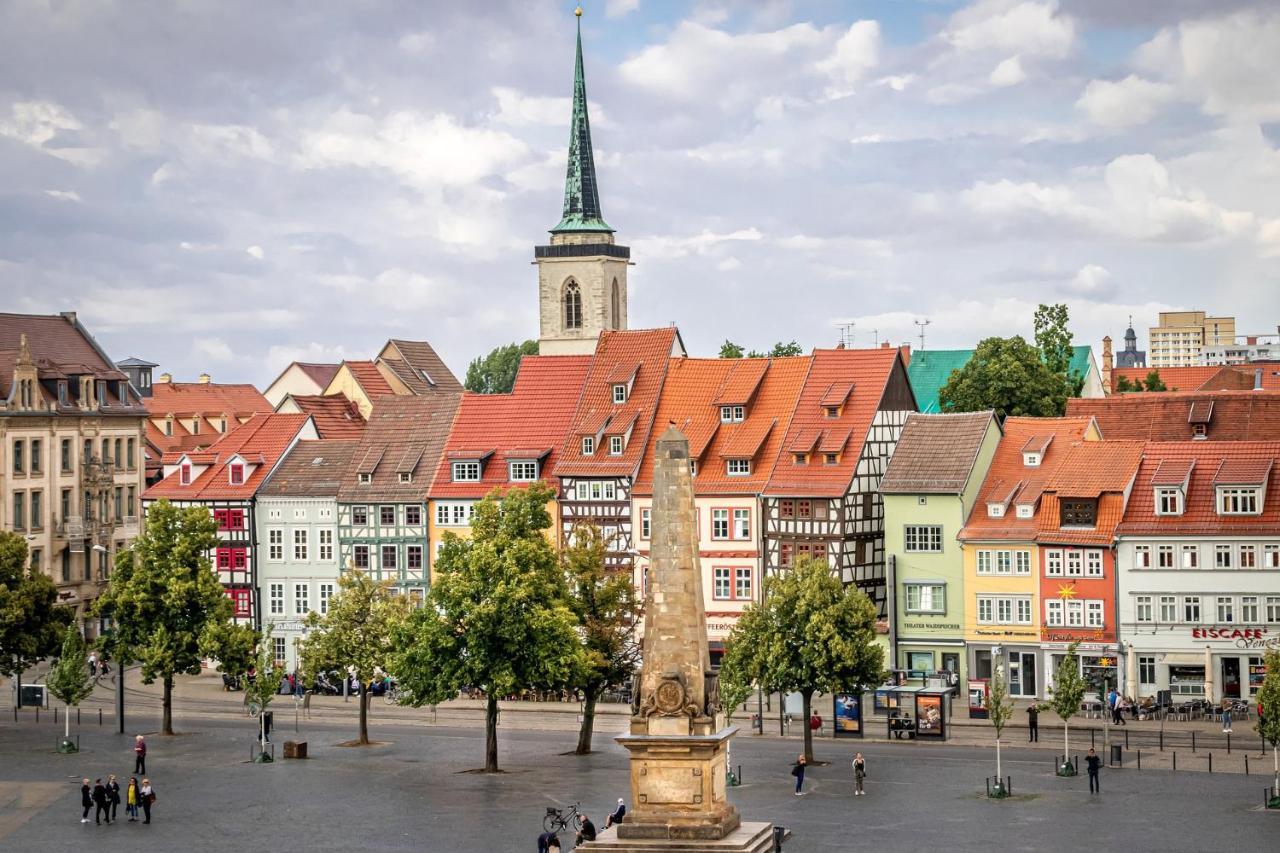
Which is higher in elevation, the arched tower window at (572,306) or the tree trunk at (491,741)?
the arched tower window at (572,306)

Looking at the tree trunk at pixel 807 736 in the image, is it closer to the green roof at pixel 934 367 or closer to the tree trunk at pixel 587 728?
the tree trunk at pixel 587 728

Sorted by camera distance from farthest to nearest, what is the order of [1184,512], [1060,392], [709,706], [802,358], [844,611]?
[1060,392]
[802,358]
[1184,512]
[844,611]
[709,706]

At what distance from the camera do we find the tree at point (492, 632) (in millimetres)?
76188

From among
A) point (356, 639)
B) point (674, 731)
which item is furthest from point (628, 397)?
point (674, 731)

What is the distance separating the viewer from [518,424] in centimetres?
10631

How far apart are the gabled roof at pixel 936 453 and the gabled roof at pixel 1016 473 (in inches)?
51.0

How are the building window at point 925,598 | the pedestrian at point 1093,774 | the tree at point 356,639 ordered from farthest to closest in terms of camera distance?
1. the building window at point 925,598
2. the tree at point 356,639
3. the pedestrian at point 1093,774

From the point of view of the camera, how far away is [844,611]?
7925cm

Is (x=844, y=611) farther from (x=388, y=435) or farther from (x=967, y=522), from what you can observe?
(x=388, y=435)

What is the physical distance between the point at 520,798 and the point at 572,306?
4048 inches

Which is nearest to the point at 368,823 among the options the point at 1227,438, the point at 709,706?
the point at 709,706

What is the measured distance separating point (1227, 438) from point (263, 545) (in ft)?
145

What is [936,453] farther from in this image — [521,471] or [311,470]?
[311,470]

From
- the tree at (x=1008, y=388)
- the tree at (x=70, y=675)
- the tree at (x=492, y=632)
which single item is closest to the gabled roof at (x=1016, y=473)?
the tree at (x=1008, y=388)
